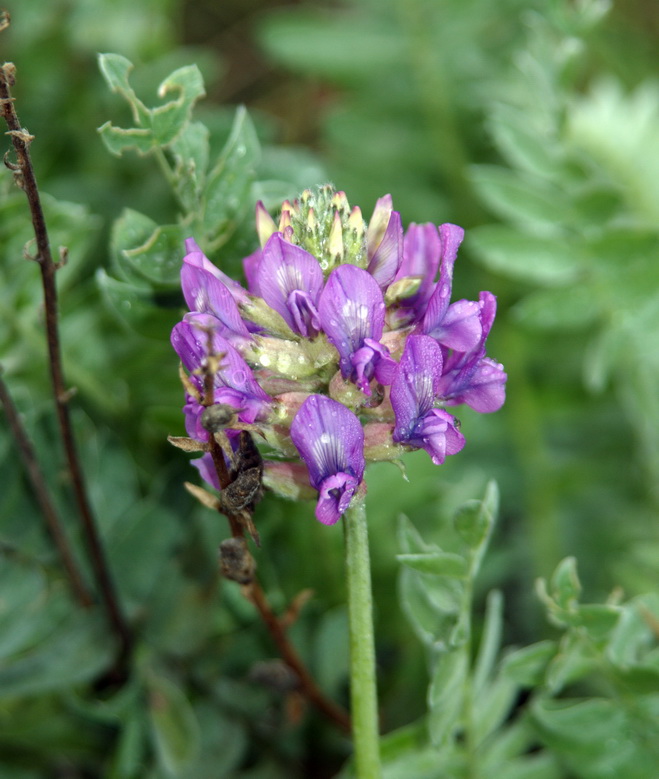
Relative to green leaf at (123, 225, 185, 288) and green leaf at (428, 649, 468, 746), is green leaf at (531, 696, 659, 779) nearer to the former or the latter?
green leaf at (428, 649, 468, 746)

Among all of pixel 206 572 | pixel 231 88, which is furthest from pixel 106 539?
pixel 231 88

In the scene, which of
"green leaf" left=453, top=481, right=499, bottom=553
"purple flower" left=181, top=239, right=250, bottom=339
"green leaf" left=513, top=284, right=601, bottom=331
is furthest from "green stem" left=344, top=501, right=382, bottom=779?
"green leaf" left=513, top=284, right=601, bottom=331

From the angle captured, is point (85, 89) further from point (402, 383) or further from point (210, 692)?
point (402, 383)

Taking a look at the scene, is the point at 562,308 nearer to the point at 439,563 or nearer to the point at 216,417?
the point at 439,563

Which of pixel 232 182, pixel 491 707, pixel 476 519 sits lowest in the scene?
pixel 491 707

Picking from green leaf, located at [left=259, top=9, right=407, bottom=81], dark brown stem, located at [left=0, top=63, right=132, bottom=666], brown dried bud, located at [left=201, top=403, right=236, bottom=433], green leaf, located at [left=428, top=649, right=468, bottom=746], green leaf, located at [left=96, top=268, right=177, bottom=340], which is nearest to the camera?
brown dried bud, located at [left=201, top=403, right=236, bottom=433]

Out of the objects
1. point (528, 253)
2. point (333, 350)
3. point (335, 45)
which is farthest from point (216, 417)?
point (335, 45)
